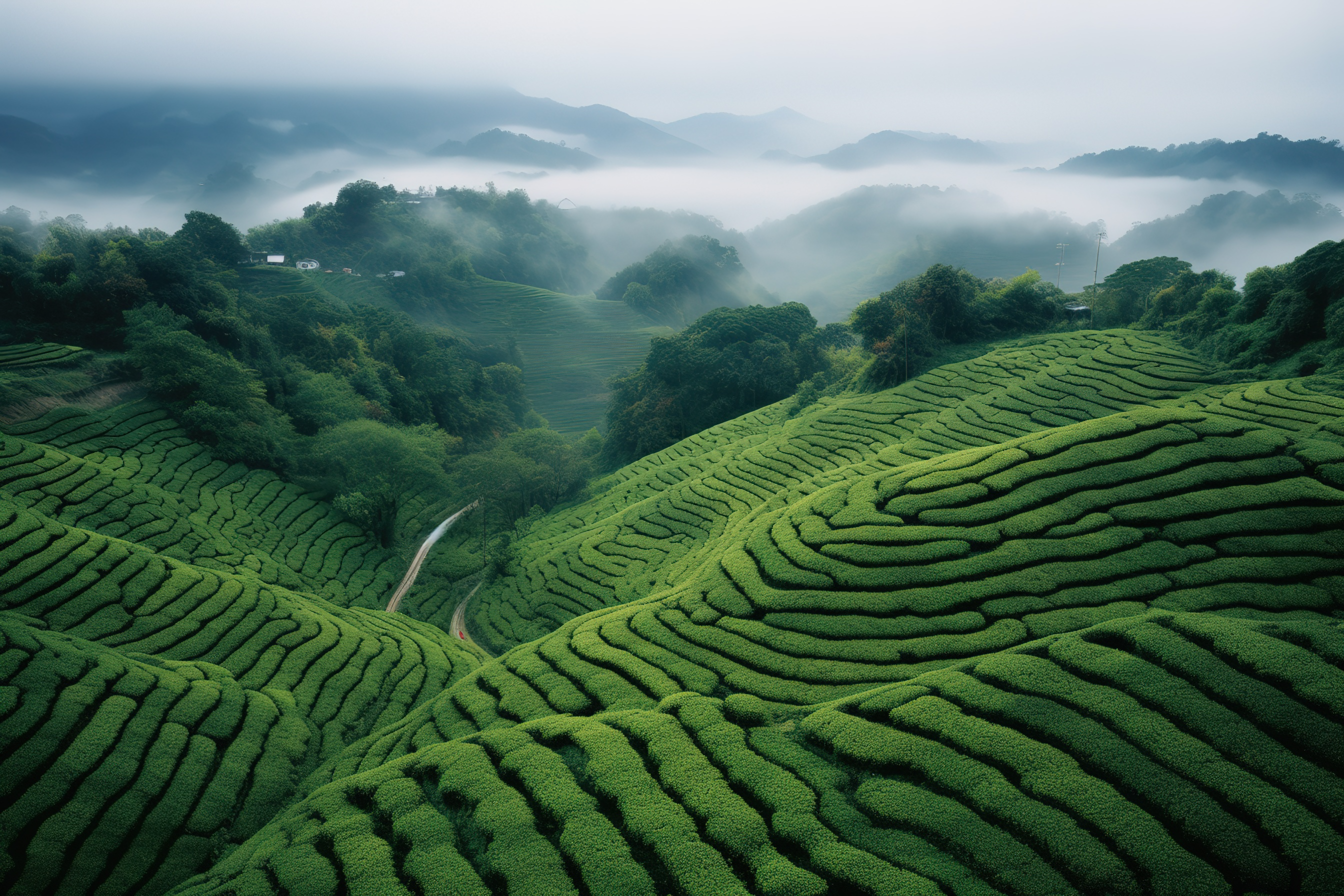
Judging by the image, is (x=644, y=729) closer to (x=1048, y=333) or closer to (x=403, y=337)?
(x=1048, y=333)

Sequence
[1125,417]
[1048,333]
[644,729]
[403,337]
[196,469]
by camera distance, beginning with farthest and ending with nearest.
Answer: [403,337], [1048,333], [196,469], [1125,417], [644,729]

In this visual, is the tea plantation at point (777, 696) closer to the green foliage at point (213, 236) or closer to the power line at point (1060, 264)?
the power line at point (1060, 264)

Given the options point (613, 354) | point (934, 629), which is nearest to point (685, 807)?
point (934, 629)

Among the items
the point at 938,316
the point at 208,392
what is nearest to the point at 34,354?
the point at 208,392

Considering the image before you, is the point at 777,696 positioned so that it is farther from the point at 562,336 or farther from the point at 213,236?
the point at 213,236

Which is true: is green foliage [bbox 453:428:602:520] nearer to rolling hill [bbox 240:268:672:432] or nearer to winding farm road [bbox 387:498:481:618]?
winding farm road [bbox 387:498:481:618]

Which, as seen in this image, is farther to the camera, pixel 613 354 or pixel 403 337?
pixel 613 354

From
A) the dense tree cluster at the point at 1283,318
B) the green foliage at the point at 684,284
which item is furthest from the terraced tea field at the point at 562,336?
the dense tree cluster at the point at 1283,318
